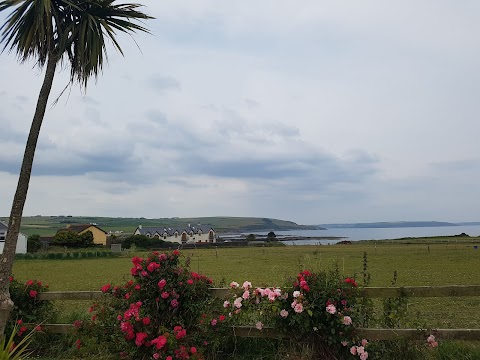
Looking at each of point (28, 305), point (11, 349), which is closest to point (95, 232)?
point (28, 305)

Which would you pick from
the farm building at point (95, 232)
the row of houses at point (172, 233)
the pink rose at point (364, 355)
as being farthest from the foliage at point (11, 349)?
the farm building at point (95, 232)

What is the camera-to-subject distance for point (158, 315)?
215 inches

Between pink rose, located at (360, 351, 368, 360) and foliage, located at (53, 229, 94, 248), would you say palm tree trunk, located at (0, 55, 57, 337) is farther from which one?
foliage, located at (53, 229, 94, 248)

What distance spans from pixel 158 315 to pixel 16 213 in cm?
244

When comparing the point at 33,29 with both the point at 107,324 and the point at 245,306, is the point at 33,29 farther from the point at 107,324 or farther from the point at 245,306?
the point at 245,306

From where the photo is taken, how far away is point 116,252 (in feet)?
204

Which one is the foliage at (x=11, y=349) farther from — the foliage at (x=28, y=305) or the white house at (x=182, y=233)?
the white house at (x=182, y=233)

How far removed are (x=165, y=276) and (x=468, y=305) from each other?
11.3 metres

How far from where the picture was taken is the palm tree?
19.6ft

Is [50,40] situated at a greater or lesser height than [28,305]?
greater

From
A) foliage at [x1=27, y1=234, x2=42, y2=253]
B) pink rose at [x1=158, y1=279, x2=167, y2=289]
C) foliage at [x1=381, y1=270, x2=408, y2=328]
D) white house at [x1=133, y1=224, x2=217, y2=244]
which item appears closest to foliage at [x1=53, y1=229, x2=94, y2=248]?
foliage at [x1=27, y1=234, x2=42, y2=253]

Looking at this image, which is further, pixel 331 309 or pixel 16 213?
pixel 16 213

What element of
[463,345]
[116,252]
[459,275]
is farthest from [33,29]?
[116,252]

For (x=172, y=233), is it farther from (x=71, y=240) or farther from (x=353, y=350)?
(x=353, y=350)
